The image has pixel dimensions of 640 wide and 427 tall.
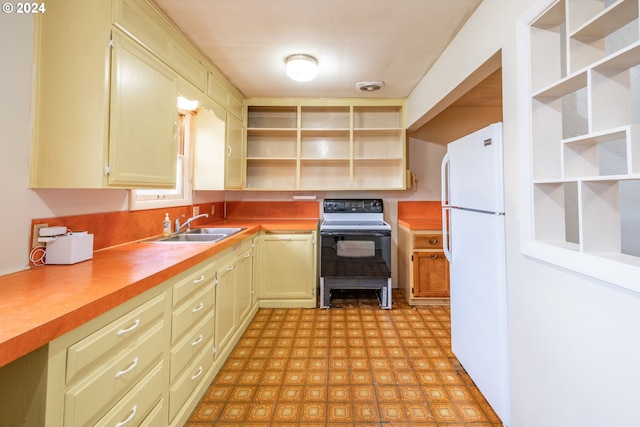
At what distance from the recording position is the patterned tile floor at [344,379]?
5.16ft

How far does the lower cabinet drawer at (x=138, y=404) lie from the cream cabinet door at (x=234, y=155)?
6.30 ft

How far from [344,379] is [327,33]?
241cm

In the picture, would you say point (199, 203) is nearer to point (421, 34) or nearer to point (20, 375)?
point (20, 375)

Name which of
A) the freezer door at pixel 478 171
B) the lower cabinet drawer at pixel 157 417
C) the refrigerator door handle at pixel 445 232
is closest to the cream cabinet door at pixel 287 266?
the refrigerator door handle at pixel 445 232

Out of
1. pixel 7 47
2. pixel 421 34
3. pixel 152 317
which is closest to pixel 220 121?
pixel 7 47

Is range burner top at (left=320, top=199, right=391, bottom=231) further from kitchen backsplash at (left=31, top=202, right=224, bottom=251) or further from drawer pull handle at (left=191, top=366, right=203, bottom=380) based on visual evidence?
drawer pull handle at (left=191, top=366, right=203, bottom=380)

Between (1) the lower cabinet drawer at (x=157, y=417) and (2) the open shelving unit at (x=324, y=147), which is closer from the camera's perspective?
(1) the lower cabinet drawer at (x=157, y=417)

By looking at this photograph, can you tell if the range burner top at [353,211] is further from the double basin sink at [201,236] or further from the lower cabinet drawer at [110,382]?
the lower cabinet drawer at [110,382]

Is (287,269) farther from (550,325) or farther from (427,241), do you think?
(550,325)

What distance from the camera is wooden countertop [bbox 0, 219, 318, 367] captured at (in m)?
0.73

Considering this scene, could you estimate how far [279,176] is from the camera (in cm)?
368

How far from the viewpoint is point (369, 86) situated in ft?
9.64

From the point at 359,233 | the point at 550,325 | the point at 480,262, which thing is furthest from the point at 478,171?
the point at 359,233

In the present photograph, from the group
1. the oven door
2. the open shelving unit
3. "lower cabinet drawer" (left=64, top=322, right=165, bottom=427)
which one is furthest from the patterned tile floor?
the open shelving unit
